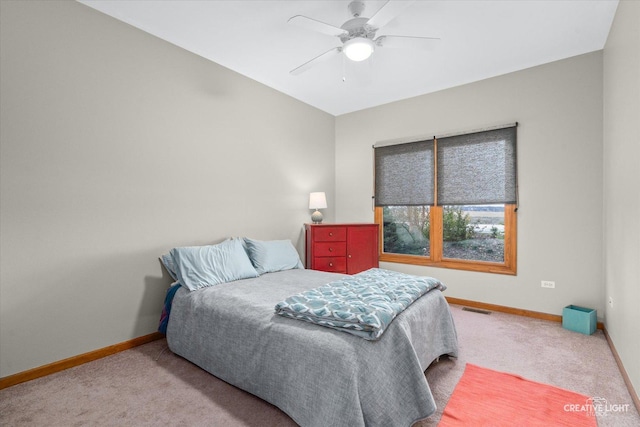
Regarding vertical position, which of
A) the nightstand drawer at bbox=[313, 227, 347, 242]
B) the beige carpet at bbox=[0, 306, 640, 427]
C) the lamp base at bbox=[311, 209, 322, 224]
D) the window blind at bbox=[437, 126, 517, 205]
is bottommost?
the beige carpet at bbox=[0, 306, 640, 427]

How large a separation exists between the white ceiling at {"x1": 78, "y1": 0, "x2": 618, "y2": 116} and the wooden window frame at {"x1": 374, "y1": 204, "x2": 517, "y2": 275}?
5.37 feet

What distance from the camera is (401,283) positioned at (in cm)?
229

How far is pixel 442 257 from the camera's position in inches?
158

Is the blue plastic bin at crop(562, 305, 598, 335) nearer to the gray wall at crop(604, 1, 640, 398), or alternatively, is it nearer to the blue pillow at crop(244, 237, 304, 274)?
the gray wall at crop(604, 1, 640, 398)

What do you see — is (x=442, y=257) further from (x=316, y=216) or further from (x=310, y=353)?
(x=310, y=353)

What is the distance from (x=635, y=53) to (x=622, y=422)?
Answer: 2170 mm

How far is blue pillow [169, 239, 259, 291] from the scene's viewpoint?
2.53 metres

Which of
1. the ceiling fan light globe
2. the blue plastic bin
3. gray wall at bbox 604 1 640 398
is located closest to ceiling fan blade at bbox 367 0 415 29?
the ceiling fan light globe

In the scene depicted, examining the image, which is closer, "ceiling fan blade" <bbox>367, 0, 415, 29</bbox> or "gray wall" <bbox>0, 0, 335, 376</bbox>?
"ceiling fan blade" <bbox>367, 0, 415, 29</bbox>

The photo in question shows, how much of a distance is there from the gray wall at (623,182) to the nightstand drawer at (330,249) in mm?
2578

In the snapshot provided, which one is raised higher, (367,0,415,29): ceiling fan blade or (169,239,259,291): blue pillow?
(367,0,415,29): ceiling fan blade

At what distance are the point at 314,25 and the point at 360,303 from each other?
6.31 feet

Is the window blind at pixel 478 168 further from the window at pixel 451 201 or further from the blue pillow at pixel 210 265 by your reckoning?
the blue pillow at pixel 210 265

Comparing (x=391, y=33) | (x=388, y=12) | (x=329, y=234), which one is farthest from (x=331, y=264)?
(x=388, y=12)
